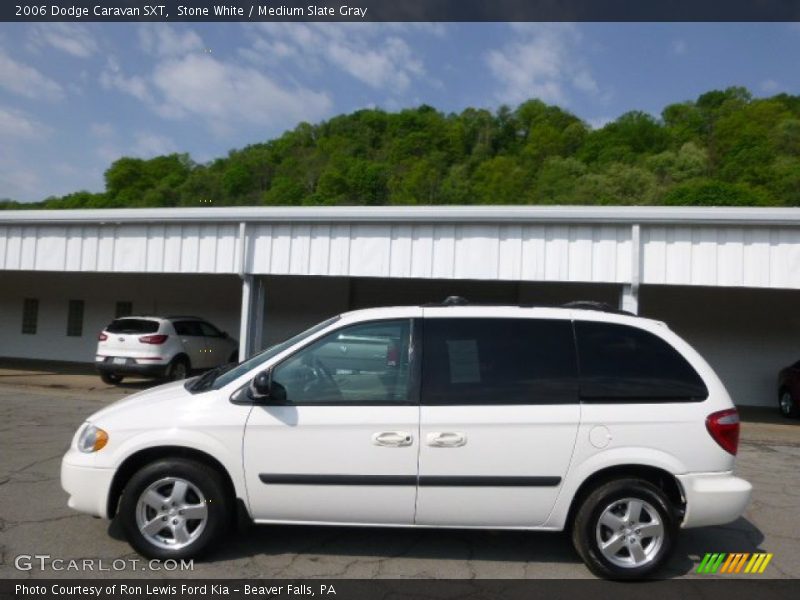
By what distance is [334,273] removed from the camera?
11.4 metres

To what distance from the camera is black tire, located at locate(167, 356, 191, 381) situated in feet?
44.5

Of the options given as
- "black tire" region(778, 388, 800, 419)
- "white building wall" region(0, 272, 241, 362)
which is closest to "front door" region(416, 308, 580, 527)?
"black tire" region(778, 388, 800, 419)

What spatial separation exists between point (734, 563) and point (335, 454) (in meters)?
3.05

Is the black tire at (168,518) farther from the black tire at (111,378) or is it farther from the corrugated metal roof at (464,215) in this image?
the black tire at (111,378)

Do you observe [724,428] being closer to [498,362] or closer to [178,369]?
[498,362]

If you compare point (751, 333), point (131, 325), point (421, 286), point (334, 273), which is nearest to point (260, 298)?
point (334, 273)

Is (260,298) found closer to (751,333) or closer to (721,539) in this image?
(721,539)

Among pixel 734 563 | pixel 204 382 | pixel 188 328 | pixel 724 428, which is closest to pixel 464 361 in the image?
pixel 724 428

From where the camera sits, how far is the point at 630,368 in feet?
14.7

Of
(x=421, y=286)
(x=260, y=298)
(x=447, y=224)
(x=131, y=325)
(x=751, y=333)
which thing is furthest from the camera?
(x=421, y=286)

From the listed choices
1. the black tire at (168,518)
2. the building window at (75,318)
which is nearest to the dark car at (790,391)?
the black tire at (168,518)

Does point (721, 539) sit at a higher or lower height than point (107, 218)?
lower

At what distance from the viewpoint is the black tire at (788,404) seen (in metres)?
13.0

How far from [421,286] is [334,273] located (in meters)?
6.36
